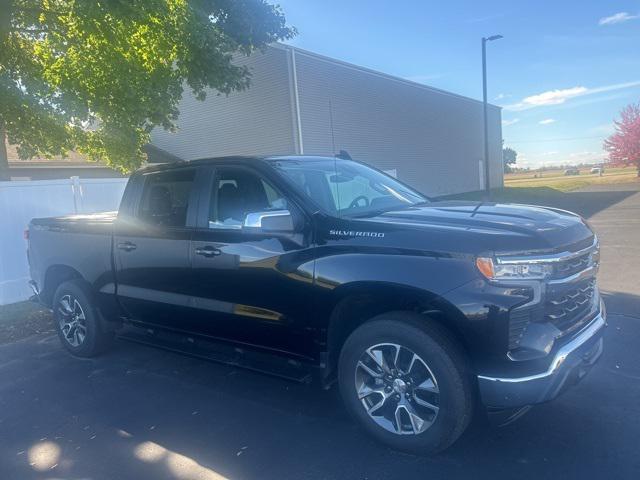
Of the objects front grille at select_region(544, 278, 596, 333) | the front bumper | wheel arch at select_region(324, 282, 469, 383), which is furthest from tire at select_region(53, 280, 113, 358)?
front grille at select_region(544, 278, 596, 333)

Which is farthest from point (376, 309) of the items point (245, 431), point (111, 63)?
point (111, 63)

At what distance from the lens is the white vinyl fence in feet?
27.3

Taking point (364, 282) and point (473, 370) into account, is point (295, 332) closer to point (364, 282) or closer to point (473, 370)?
point (364, 282)

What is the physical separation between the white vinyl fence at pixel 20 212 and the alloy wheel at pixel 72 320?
3.32 m

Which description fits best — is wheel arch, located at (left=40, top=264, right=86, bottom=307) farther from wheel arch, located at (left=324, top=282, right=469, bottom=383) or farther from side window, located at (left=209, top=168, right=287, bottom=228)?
wheel arch, located at (left=324, top=282, right=469, bottom=383)

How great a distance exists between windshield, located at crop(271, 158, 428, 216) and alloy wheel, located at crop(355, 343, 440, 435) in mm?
1085

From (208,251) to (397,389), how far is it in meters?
1.85

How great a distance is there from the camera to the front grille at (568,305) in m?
3.12

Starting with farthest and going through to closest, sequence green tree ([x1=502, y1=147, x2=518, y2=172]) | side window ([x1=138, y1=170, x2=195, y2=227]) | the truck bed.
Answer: green tree ([x1=502, y1=147, x2=518, y2=172])
the truck bed
side window ([x1=138, y1=170, x2=195, y2=227])

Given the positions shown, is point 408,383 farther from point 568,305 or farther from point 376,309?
point 568,305

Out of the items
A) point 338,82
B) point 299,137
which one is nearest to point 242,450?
point 299,137

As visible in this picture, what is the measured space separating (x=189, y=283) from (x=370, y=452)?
6.58ft

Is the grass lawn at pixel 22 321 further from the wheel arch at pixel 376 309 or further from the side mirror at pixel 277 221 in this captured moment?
the wheel arch at pixel 376 309

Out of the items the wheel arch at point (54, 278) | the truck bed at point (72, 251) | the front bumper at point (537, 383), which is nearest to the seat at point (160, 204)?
the truck bed at point (72, 251)
